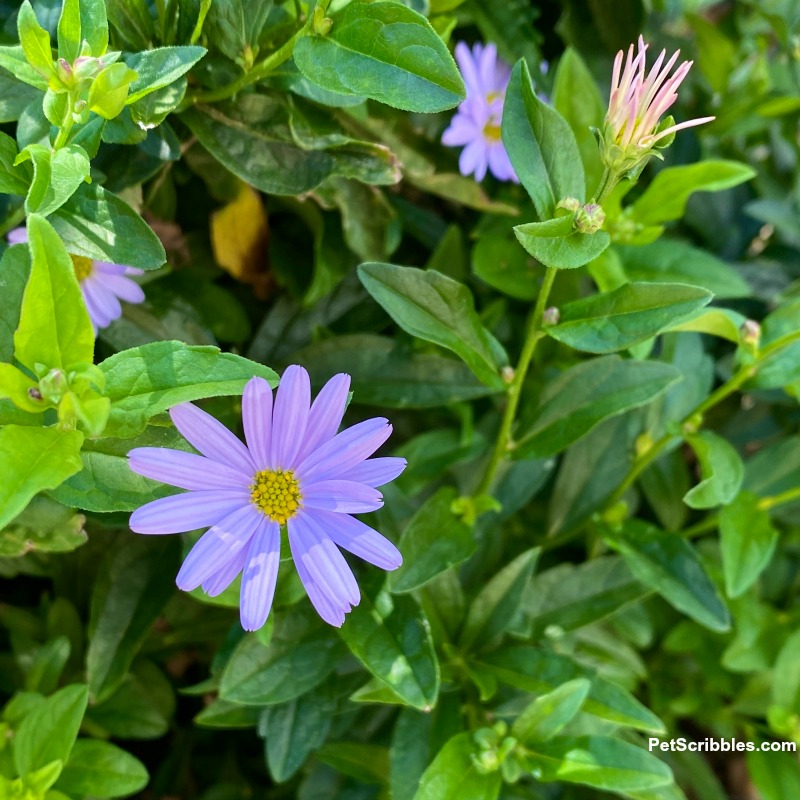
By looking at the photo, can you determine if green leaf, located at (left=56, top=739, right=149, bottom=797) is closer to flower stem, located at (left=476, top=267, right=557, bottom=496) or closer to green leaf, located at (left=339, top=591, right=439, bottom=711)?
green leaf, located at (left=339, top=591, right=439, bottom=711)

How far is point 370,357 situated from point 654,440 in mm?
430

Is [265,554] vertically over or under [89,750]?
over

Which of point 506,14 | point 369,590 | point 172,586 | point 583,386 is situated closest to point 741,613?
point 583,386

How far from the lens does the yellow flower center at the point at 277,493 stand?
0.76 meters

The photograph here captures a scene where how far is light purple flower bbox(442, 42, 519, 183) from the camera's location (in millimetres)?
1122

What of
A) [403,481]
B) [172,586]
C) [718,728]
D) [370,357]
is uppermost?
[370,357]

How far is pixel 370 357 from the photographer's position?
109 centimetres

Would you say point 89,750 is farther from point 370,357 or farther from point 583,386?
point 583,386

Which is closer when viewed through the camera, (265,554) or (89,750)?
(265,554)

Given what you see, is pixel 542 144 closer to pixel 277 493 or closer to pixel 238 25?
pixel 238 25

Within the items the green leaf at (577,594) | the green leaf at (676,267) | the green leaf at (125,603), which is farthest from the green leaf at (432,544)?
the green leaf at (676,267)

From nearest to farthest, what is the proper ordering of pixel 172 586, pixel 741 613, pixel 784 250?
pixel 172 586 < pixel 741 613 < pixel 784 250

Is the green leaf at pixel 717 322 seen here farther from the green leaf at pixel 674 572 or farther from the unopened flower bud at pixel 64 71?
the unopened flower bud at pixel 64 71

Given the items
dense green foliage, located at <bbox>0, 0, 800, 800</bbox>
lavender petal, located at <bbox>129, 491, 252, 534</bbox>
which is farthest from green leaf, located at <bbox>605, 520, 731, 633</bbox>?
lavender petal, located at <bbox>129, 491, 252, 534</bbox>
